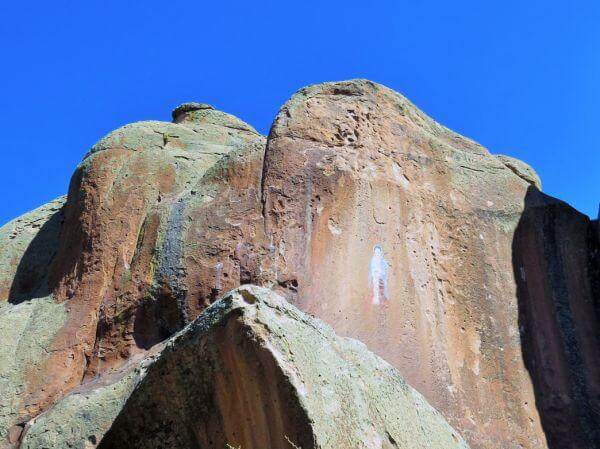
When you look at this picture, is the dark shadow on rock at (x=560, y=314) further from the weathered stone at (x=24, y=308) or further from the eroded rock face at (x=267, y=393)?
the weathered stone at (x=24, y=308)

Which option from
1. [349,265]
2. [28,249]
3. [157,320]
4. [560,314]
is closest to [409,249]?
[349,265]

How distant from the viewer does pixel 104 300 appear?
5684 mm

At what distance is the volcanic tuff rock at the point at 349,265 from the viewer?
207 inches

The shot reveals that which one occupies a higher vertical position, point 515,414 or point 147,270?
point 147,270

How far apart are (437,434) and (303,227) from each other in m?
1.74

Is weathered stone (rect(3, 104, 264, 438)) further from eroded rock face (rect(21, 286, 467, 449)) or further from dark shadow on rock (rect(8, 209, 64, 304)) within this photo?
eroded rock face (rect(21, 286, 467, 449))

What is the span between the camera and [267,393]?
3.63 metres

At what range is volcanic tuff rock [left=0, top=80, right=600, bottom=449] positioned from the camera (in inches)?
207

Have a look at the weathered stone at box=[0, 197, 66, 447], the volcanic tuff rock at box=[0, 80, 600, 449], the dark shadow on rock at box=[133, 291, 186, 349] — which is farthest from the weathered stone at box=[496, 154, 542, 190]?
the weathered stone at box=[0, 197, 66, 447]

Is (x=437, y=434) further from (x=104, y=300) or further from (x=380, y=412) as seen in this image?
(x=104, y=300)

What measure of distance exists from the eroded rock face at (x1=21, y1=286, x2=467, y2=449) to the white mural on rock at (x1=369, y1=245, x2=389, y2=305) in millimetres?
1140

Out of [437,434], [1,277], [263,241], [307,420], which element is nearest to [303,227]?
[263,241]

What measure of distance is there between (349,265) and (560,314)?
1.56 metres

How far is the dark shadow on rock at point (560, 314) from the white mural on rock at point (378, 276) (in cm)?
108
